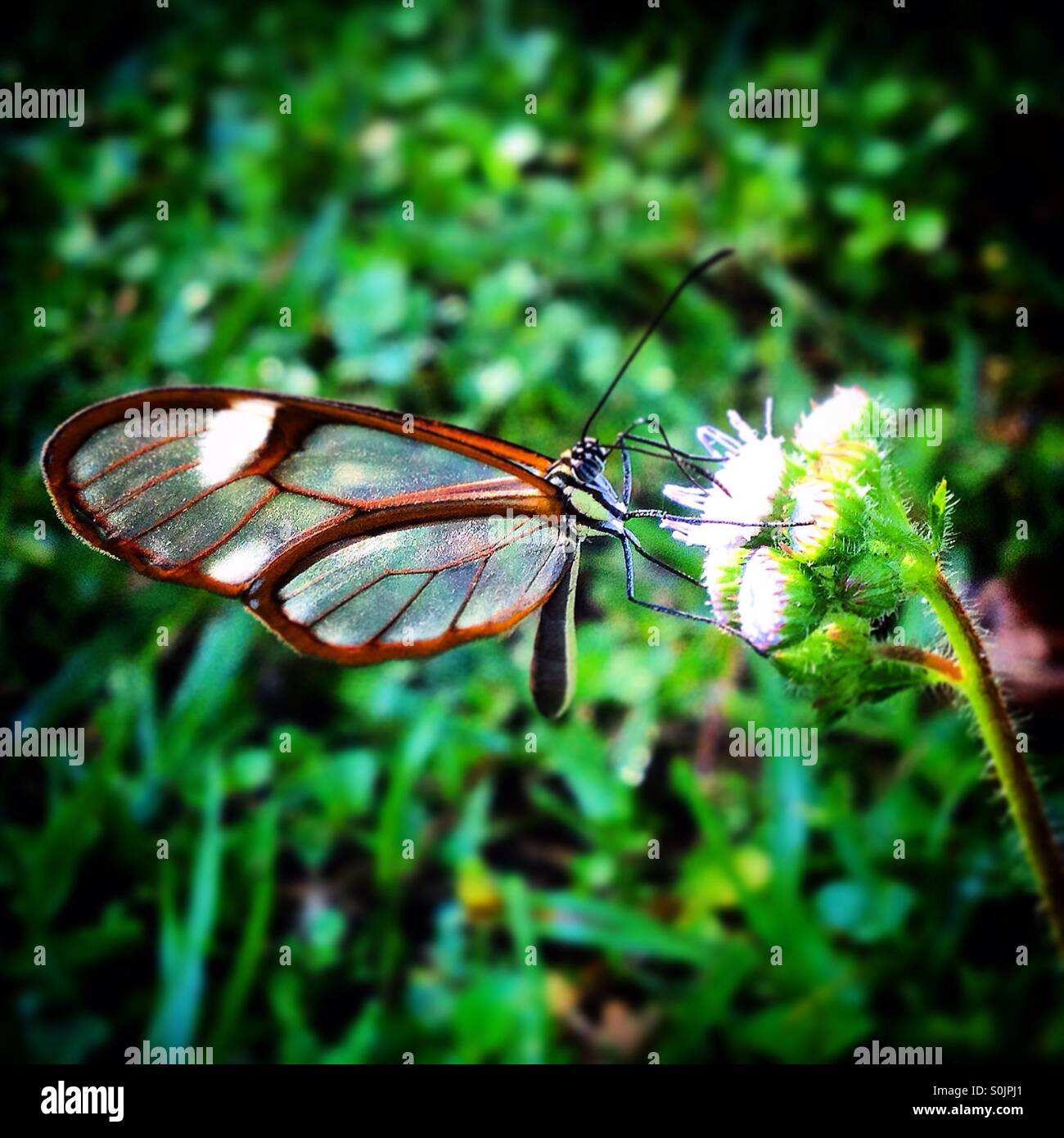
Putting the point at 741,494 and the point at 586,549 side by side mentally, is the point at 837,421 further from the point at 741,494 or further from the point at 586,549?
the point at 586,549

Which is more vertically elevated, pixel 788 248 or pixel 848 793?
pixel 788 248

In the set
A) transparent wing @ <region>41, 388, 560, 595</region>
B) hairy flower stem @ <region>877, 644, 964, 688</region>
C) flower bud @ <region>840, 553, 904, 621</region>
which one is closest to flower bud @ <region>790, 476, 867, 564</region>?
flower bud @ <region>840, 553, 904, 621</region>

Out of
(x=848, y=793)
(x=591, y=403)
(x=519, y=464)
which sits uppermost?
(x=591, y=403)

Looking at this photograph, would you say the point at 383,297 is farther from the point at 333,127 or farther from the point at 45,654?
the point at 45,654

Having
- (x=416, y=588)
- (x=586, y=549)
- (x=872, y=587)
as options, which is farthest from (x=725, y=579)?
(x=586, y=549)

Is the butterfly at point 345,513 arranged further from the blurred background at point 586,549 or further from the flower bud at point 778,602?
the blurred background at point 586,549

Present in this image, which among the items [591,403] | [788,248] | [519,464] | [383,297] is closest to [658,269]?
[788,248]

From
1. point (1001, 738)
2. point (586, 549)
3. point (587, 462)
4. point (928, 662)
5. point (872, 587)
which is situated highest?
point (587, 462)
